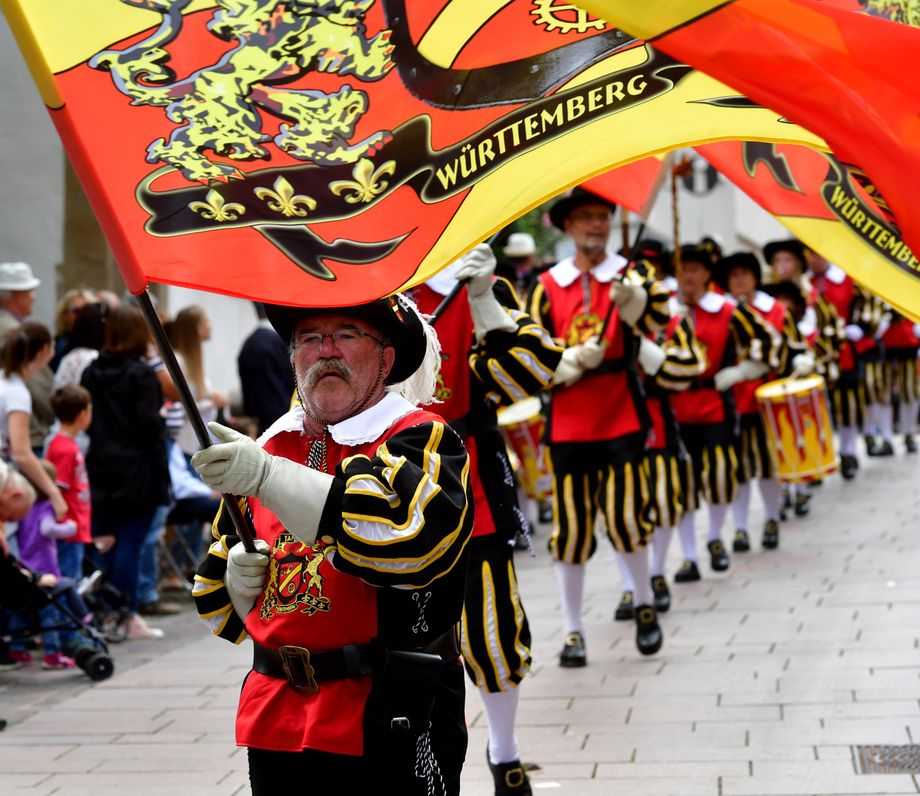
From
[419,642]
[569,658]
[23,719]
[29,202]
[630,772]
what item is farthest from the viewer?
[29,202]

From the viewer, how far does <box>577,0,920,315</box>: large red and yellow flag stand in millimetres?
3453

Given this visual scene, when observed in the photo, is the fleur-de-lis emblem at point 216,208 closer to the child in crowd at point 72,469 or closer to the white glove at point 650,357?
the child in crowd at point 72,469

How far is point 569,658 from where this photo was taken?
25.7 feet

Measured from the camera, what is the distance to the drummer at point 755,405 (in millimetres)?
11828

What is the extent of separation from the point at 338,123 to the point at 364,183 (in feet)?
0.52

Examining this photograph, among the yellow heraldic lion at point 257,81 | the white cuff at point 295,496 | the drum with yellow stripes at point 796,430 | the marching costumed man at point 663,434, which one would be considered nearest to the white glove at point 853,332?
the drum with yellow stripes at point 796,430

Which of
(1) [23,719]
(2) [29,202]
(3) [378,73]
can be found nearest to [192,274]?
(3) [378,73]

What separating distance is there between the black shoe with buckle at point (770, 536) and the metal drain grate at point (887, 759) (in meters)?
5.79

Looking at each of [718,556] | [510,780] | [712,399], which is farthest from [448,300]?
[718,556]

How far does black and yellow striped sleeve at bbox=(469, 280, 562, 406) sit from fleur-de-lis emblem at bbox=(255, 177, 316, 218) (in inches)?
79.7

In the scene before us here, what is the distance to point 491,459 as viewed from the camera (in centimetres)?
552

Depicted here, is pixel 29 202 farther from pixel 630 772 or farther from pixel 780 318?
pixel 630 772

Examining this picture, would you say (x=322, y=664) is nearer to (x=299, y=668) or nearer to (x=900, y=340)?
(x=299, y=668)

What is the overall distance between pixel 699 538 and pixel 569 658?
5.04m
